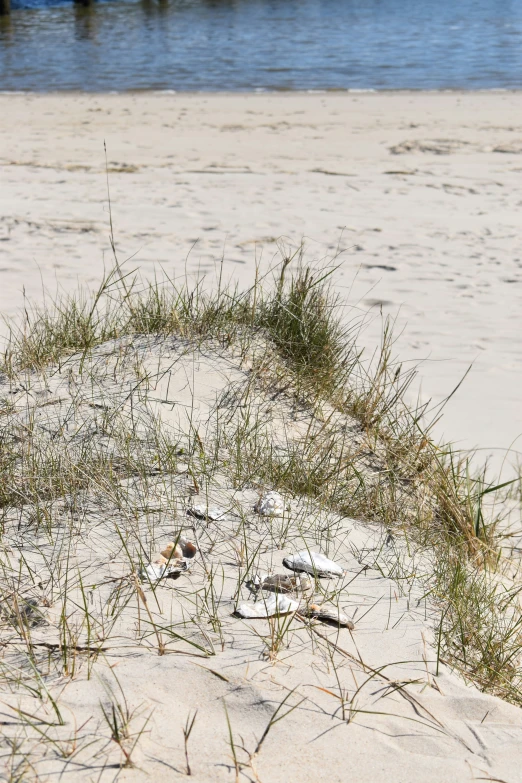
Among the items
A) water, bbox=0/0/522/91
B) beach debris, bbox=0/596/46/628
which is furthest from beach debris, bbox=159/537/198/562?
water, bbox=0/0/522/91

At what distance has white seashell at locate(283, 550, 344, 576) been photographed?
2.05 metres

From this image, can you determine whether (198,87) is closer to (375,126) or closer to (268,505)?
(375,126)

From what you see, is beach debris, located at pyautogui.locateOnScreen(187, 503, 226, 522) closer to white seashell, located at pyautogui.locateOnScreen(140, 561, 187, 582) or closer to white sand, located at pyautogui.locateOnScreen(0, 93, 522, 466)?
white seashell, located at pyautogui.locateOnScreen(140, 561, 187, 582)

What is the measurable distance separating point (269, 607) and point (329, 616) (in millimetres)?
151

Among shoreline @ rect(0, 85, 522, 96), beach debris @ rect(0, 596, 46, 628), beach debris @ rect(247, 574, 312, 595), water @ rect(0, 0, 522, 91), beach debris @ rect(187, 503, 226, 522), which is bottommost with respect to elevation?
beach debris @ rect(247, 574, 312, 595)

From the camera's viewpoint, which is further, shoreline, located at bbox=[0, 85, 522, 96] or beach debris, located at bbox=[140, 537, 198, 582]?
shoreline, located at bbox=[0, 85, 522, 96]

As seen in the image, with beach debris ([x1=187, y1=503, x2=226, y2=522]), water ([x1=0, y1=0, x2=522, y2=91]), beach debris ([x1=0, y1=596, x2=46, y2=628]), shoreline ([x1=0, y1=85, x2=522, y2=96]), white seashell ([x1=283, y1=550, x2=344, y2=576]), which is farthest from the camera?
water ([x1=0, y1=0, x2=522, y2=91])

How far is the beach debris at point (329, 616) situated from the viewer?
1857 millimetres

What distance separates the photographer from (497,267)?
5.66 m

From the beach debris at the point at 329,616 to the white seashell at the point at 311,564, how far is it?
139 millimetres

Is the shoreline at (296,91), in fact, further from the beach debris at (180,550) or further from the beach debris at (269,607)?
the beach debris at (269,607)

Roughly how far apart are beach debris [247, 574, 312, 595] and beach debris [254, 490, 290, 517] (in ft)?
1.02

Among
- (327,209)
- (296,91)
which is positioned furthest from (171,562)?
(296,91)

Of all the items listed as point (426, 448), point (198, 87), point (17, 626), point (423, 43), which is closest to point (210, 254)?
point (426, 448)
